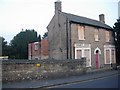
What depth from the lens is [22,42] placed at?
63250 mm

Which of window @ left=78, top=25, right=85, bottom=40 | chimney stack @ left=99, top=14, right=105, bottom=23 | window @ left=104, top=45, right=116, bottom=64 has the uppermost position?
chimney stack @ left=99, top=14, right=105, bottom=23

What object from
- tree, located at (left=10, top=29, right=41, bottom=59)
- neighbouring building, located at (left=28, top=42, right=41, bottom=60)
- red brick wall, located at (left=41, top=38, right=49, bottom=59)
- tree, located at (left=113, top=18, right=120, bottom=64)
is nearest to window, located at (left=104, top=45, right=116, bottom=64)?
tree, located at (left=113, top=18, right=120, bottom=64)

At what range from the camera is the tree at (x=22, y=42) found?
197 ft

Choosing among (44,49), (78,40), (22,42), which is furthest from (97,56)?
(22,42)

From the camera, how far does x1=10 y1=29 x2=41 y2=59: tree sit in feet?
197

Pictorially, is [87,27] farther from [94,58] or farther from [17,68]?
[17,68]

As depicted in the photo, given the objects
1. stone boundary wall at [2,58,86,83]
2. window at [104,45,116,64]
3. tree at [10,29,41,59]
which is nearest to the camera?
stone boundary wall at [2,58,86,83]

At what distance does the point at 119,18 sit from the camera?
38.9 metres

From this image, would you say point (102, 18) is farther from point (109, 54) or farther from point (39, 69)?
point (39, 69)

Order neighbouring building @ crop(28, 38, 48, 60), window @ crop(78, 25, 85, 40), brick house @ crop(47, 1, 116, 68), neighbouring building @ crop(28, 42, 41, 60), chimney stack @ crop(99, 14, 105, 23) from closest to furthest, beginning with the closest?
brick house @ crop(47, 1, 116, 68), window @ crop(78, 25, 85, 40), neighbouring building @ crop(28, 38, 48, 60), neighbouring building @ crop(28, 42, 41, 60), chimney stack @ crop(99, 14, 105, 23)

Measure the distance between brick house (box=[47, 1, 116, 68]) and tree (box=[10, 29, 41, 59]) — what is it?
88.8ft

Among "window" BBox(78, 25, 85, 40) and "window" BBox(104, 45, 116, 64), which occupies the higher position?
"window" BBox(78, 25, 85, 40)

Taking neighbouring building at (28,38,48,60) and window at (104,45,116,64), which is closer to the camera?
window at (104,45,116,64)

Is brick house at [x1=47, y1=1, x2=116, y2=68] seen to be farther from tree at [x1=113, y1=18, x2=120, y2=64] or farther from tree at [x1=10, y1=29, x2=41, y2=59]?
tree at [x1=10, y1=29, x2=41, y2=59]
